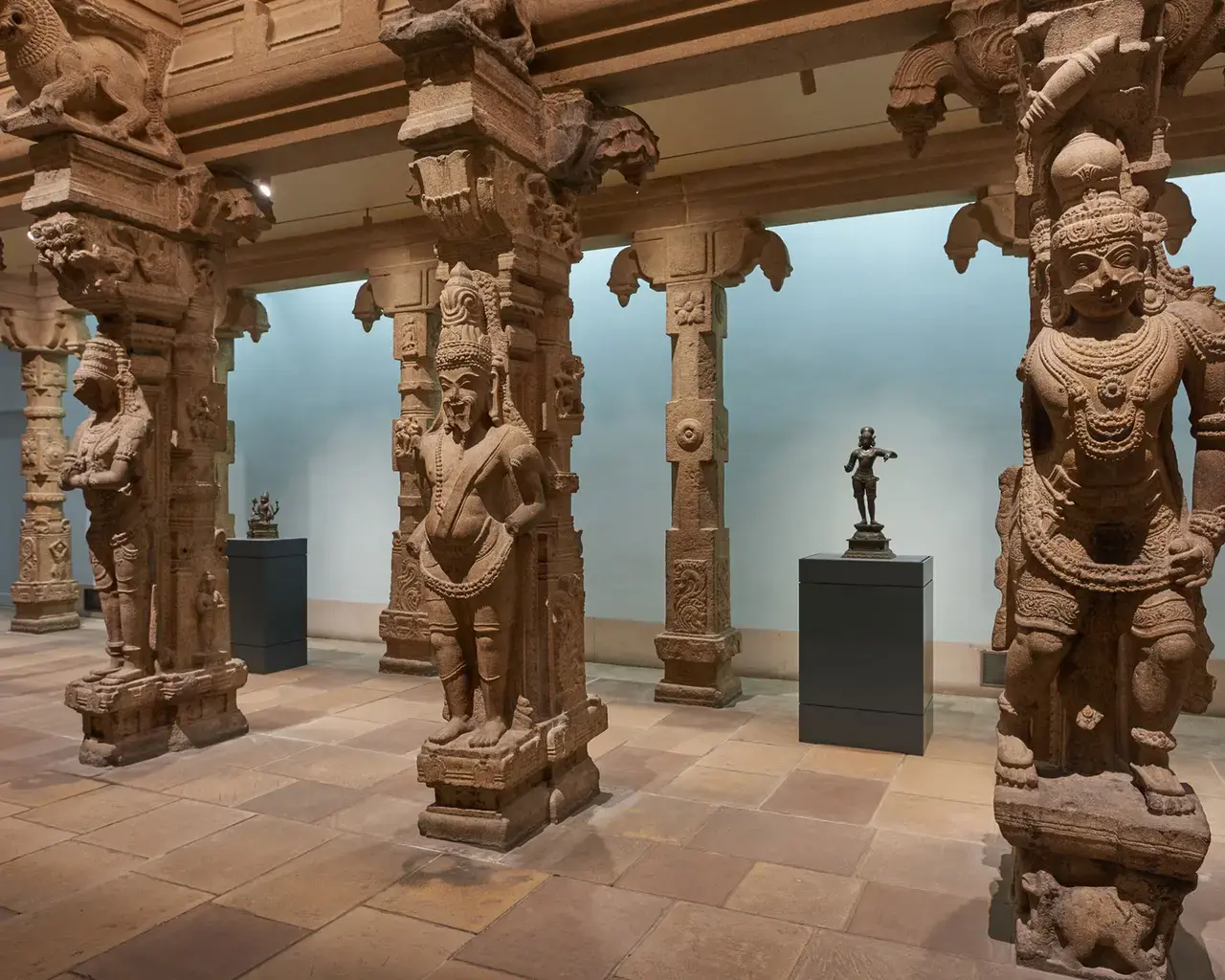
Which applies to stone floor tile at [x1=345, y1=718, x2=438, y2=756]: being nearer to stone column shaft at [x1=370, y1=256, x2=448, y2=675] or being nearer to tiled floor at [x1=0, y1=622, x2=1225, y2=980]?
tiled floor at [x1=0, y1=622, x2=1225, y2=980]

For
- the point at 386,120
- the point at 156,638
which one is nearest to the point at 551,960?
the point at 156,638

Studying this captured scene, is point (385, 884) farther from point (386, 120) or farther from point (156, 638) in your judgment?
point (386, 120)

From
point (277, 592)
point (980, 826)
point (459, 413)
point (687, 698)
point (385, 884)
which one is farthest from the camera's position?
point (277, 592)

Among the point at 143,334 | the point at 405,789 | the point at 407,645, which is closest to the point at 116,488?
the point at 143,334

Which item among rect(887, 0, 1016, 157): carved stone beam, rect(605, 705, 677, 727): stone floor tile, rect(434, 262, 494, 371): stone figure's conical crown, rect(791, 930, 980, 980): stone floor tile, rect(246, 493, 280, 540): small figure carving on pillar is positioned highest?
rect(887, 0, 1016, 157): carved stone beam

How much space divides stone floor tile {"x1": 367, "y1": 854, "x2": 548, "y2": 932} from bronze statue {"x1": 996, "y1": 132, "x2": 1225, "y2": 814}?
73.9 inches

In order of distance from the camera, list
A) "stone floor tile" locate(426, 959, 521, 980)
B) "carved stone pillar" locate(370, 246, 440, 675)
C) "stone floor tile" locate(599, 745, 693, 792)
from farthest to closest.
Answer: "carved stone pillar" locate(370, 246, 440, 675) < "stone floor tile" locate(599, 745, 693, 792) < "stone floor tile" locate(426, 959, 521, 980)

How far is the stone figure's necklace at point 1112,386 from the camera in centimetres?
262

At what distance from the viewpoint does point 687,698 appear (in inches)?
261

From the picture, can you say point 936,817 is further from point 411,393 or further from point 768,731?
point 411,393

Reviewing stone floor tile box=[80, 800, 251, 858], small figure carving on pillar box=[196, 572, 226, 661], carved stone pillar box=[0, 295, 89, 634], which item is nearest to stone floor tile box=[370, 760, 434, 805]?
stone floor tile box=[80, 800, 251, 858]

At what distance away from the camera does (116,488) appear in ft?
16.5

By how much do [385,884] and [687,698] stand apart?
3402 mm

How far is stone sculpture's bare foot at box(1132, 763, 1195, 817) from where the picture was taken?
270 centimetres
